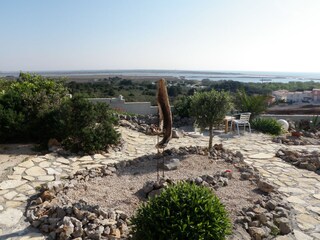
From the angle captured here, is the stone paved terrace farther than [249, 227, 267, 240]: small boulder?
Yes

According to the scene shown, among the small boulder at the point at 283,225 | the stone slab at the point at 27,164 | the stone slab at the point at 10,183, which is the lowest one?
the stone slab at the point at 10,183

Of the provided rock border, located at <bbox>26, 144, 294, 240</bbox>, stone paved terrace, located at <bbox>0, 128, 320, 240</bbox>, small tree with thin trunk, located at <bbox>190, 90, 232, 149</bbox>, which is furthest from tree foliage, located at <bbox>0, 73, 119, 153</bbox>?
rock border, located at <bbox>26, 144, 294, 240</bbox>

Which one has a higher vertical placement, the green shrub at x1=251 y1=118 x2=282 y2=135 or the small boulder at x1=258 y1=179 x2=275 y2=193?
the small boulder at x1=258 y1=179 x2=275 y2=193

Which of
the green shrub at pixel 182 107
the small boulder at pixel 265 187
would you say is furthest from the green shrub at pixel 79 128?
the green shrub at pixel 182 107

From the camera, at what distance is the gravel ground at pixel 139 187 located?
3.77m

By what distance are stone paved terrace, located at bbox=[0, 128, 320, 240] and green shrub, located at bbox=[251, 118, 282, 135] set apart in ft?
5.82

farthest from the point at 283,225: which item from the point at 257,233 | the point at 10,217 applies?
the point at 10,217

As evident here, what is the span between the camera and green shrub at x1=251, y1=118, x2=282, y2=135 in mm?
9586

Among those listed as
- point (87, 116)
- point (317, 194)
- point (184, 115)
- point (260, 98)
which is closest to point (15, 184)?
point (87, 116)

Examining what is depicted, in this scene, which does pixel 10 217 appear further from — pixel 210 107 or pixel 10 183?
pixel 210 107

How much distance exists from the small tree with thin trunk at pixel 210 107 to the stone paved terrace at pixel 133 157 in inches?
41.3

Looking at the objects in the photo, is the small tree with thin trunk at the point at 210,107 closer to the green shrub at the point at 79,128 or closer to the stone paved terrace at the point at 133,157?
the stone paved terrace at the point at 133,157

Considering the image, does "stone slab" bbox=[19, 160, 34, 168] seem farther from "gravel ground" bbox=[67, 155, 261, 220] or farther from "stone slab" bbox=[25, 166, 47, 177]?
"gravel ground" bbox=[67, 155, 261, 220]

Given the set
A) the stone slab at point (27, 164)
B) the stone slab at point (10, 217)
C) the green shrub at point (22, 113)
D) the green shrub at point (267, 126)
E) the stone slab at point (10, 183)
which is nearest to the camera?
the stone slab at point (10, 217)
